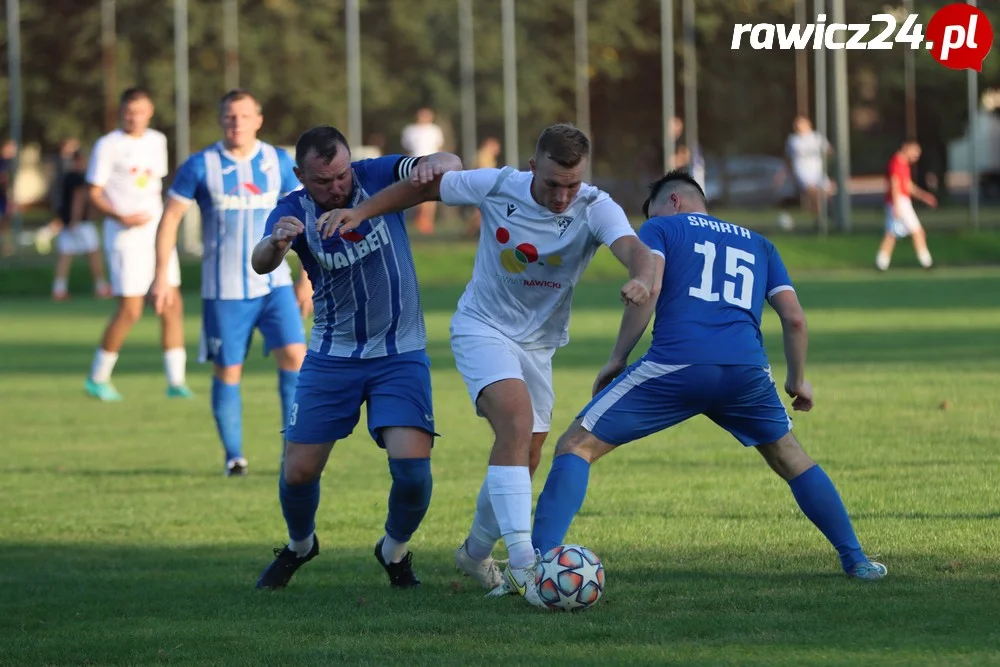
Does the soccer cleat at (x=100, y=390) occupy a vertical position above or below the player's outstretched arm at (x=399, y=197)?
below

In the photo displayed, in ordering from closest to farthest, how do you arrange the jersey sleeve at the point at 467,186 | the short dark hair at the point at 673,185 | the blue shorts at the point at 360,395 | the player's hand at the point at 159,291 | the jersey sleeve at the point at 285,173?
the jersey sleeve at the point at 467,186, the short dark hair at the point at 673,185, the blue shorts at the point at 360,395, the jersey sleeve at the point at 285,173, the player's hand at the point at 159,291

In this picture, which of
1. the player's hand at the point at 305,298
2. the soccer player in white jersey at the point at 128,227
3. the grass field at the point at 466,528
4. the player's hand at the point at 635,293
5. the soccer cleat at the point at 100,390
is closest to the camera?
the grass field at the point at 466,528

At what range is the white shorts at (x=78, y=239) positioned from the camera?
95.9ft

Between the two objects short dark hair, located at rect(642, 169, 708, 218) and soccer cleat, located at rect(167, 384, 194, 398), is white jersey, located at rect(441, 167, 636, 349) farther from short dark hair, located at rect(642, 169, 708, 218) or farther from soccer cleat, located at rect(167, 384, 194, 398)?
soccer cleat, located at rect(167, 384, 194, 398)

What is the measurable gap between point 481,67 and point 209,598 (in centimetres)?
3365

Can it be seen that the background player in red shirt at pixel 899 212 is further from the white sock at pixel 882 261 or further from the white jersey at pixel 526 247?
the white jersey at pixel 526 247

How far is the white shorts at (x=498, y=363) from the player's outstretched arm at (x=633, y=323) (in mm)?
435

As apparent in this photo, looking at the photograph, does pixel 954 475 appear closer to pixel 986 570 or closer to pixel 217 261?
pixel 986 570

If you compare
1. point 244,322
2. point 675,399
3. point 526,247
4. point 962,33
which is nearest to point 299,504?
point 526,247

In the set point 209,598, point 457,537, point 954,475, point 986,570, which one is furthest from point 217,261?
point 986,570

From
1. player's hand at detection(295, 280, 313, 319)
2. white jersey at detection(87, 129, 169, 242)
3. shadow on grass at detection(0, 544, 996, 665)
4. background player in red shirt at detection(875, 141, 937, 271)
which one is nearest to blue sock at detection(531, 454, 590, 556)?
shadow on grass at detection(0, 544, 996, 665)

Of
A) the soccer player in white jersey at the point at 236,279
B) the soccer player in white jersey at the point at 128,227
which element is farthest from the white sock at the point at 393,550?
the soccer player in white jersey at the point at 128,227

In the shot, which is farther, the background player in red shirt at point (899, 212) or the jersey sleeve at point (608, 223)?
the background player in red shirt at point (899, 212)

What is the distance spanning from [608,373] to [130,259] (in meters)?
9.62
